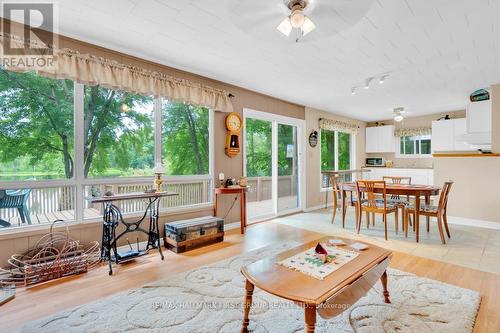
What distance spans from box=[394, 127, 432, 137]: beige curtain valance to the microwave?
2.76ft

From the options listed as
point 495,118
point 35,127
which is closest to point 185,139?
point 35,127

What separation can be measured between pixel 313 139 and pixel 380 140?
2868mm

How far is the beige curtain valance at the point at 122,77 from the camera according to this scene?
2.59 m

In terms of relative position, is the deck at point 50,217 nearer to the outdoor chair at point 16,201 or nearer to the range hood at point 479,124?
the outdoor chair at point 16,201

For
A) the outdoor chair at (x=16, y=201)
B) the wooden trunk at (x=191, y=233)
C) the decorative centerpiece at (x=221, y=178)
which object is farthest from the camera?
the decorative centerpiece at (x=221, y=178)

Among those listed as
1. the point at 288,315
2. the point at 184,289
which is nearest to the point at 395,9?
the point at 288,315

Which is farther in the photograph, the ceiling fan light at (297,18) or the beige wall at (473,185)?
the beige wall at (473,185)

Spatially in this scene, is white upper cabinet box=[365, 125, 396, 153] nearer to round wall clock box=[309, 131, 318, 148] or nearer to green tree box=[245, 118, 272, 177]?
round wall clock box=[309, 131, 318, 148]

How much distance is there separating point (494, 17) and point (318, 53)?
1607mm

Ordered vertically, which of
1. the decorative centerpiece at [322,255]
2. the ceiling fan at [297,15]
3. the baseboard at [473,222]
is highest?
the ceiling fan at [297,15]

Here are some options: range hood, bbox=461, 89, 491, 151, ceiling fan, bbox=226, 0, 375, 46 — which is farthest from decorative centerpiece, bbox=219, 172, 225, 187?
range hood, bbox=461, 89, 491, 151

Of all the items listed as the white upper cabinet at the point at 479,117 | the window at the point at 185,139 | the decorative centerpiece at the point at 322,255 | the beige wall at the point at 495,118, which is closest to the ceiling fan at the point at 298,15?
the decorative centerpiece at the point at 322,255

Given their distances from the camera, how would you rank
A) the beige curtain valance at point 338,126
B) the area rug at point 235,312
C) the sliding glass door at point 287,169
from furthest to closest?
the beige curtain valance at point 338,126 → the sliding glass door at point 287,169 → the area rug at point 235,312

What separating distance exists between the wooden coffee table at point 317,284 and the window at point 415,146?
6.61 metres
